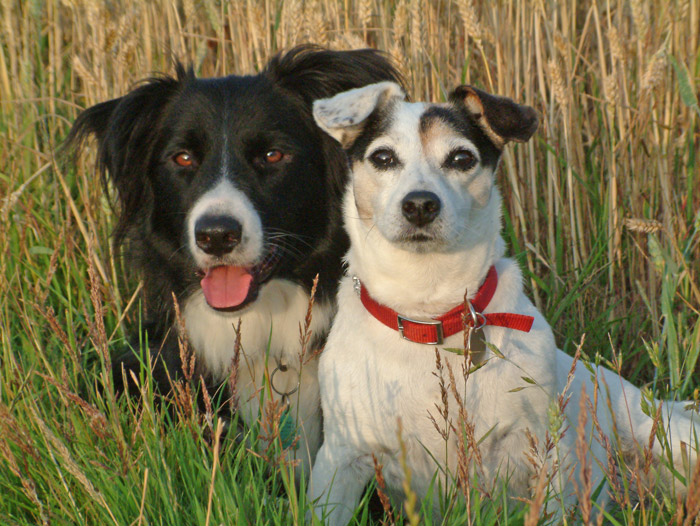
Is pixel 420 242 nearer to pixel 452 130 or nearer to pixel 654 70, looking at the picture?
pixel 452 130

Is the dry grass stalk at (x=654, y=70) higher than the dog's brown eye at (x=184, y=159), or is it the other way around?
the dry grass stalk at (x=654, y=70)

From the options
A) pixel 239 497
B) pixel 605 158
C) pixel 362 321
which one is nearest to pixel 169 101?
pixel 362 321

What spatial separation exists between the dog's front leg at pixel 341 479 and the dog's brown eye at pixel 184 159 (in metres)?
1.25

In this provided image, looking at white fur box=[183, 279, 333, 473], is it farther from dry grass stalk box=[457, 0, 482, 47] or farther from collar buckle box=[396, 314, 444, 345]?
dry grass stalk box=[457, 0, 482, 47]

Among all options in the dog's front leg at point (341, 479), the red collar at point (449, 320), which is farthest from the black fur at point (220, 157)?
the dog's front leg at point (341, 479)

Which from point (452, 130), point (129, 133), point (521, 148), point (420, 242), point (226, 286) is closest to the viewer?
point (420, 242)

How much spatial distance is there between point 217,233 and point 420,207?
72 cm

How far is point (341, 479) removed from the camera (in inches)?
93.4

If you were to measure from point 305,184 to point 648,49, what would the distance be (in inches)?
79.6

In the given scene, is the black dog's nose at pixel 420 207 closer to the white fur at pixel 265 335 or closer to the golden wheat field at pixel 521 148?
the white fur at pixel 265 335

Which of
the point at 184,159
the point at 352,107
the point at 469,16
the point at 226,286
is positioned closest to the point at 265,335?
the point at 226,286

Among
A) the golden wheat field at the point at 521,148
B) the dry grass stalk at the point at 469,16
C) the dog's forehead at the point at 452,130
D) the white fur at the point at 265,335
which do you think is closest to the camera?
the dog's forehead at the point at 452,130

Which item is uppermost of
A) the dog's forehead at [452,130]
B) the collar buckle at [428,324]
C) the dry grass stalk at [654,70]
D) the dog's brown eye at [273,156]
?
the dry grass stalk at [654,70]

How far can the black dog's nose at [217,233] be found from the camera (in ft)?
8.58
